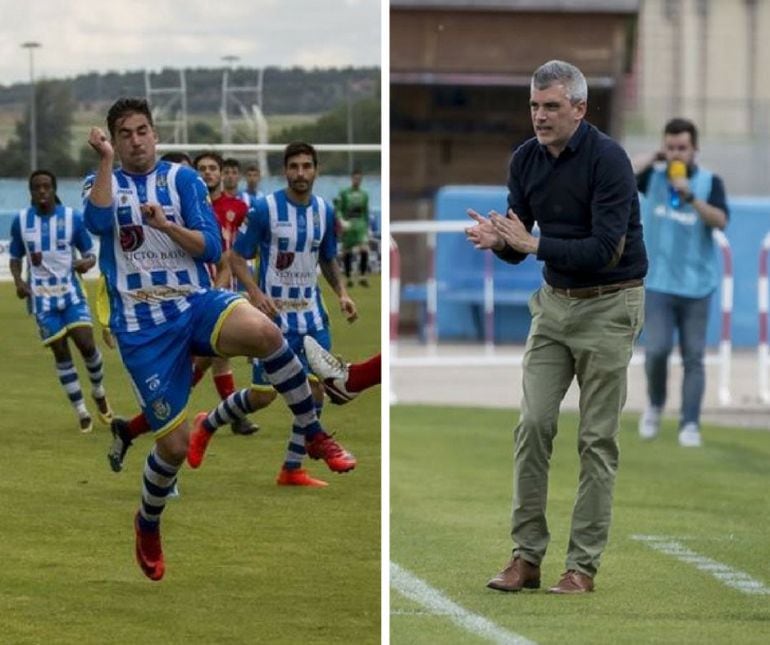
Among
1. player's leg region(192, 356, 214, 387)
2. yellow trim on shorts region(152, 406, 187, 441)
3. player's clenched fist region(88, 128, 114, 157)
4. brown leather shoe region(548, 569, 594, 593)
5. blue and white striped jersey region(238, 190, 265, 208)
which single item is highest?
player's clenched fist region(88, 128, 114, 157)

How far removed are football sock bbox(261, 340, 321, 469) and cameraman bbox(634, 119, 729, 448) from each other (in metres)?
6.52

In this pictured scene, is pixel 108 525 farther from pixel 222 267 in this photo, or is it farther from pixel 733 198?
pixel 733 198

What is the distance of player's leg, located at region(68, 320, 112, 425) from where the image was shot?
8984 mm

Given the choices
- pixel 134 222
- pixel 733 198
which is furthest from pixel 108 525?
pixel 733 198

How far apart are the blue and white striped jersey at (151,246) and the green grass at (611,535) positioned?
138 cm

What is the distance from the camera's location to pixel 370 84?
9.02 metres

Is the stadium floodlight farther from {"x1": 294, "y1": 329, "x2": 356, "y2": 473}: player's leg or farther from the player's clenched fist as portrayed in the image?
{"x1": 294, "y1": 329, "x2": 356, "y2": 473}: player's leg

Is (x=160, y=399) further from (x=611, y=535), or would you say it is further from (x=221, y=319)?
(x=611, y=535)

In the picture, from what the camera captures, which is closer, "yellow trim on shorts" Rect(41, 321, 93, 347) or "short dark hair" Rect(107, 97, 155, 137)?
"short dark hair" Rect(107, 97, 155, 137)

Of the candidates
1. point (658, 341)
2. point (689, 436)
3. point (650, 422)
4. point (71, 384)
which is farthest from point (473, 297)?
point (71, 384)

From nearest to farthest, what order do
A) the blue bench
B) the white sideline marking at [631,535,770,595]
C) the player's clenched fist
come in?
the player's clenched fist
the white sideline marking at [631,535,770,595]
the blue bench

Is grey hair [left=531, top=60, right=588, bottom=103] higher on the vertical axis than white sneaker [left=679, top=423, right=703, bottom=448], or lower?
higher

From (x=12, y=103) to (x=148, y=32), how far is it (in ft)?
1.81

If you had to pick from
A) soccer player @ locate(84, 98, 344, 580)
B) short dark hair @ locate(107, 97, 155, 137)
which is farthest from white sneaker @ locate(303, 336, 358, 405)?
short dark hair @ locate(107, 97, 155, 137)
